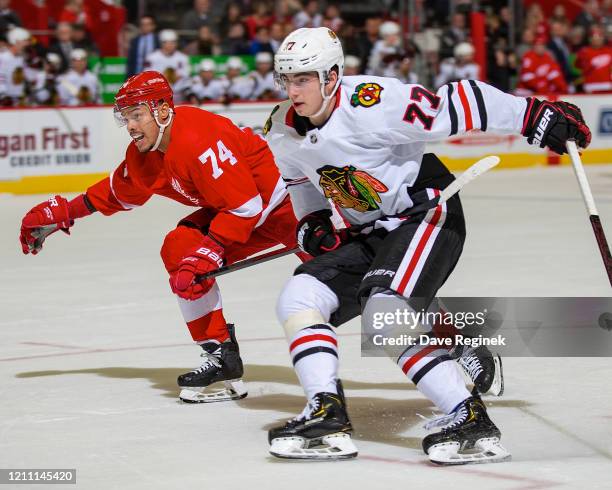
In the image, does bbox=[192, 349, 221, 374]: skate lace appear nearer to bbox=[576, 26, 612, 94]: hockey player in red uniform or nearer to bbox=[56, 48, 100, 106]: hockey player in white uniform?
bbox=[56, 48, 100, 106]: hockey player in white uniform

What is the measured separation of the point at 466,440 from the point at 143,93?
192 centimetres

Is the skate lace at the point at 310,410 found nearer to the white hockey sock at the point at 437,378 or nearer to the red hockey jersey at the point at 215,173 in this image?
the white hockey sock at the point at 437,378

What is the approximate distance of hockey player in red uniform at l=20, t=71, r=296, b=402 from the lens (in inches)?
202

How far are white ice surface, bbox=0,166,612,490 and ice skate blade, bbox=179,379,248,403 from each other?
0.06m

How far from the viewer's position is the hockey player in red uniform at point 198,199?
5.12 m

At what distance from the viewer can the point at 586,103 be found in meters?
17.6

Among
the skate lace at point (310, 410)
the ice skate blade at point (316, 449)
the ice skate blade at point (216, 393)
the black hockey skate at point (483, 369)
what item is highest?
the skate lace at point (310, 410)

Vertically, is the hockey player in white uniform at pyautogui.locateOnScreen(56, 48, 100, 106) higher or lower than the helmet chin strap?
lower

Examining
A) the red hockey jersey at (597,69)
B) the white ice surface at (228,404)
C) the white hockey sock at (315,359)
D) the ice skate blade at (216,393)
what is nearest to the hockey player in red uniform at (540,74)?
the red hockey jersey at (597,69)

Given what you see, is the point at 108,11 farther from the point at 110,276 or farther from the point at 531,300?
the point at 531,300

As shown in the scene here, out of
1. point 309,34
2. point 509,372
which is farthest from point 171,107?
point 509,372

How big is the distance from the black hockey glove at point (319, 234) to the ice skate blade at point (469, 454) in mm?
956

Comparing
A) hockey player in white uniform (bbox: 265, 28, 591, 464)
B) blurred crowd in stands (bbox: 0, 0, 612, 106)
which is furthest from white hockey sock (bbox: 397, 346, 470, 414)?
blurred crowd in stands (bbox: 0, 0, 612, 106)

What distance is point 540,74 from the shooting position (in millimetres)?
18500
